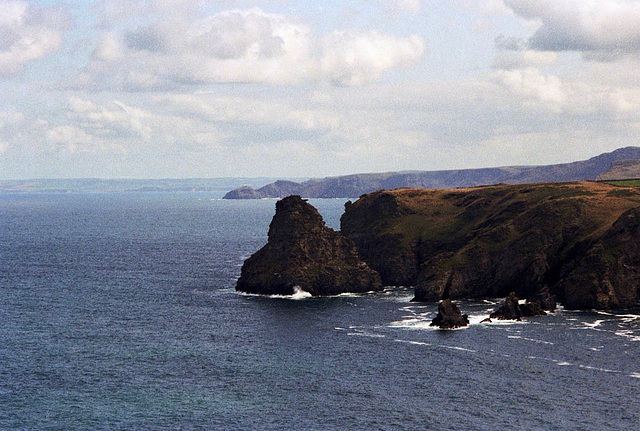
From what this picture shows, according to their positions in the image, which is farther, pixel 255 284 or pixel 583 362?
pixel 255 284

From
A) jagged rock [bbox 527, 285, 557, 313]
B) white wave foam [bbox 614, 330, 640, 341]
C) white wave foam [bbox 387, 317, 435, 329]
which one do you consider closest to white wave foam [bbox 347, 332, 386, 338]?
white wave foam [bbox 387, 317, 435, 329]

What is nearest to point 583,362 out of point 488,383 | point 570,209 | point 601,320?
point 488,383

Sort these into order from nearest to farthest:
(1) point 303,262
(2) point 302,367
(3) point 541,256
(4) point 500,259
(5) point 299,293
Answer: (2) point 302,367
(3) point 541,256
(5) point 299,293
(4) point 500,259
(1) point 303,262

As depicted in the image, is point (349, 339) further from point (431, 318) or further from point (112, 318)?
point (112, 318)

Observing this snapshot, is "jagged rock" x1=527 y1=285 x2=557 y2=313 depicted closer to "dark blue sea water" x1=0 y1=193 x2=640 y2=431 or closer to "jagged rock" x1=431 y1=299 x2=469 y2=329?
"dark blue sea water" x1=0 y1=193 x2=640 y2=431

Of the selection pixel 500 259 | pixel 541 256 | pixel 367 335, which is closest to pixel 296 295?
pixel 367 335

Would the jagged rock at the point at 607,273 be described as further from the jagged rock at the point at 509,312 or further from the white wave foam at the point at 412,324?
the white wave foam at the point at 412,324

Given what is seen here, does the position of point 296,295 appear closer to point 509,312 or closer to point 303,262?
point 303,262
